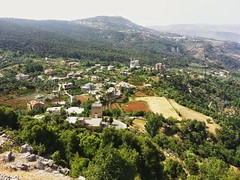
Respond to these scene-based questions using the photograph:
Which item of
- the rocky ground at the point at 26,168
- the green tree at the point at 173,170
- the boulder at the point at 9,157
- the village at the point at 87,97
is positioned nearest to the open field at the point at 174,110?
the village at the point at 87,97

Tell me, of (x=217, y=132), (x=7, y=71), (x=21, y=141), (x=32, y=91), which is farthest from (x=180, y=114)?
(x=7, y=71)

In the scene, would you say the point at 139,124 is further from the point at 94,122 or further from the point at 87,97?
the point at 87,97

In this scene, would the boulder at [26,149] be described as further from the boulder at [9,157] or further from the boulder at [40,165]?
the boulder at [40,165]

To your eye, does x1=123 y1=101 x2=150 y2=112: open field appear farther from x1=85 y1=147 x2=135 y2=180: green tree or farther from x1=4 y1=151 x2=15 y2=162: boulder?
x1=4 y1=151 x2=15 y2=162: boulder

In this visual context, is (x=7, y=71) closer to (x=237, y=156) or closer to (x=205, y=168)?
(x=237, y=156)

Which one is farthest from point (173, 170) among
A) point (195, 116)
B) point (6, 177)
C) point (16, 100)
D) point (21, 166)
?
point (16, 100)
